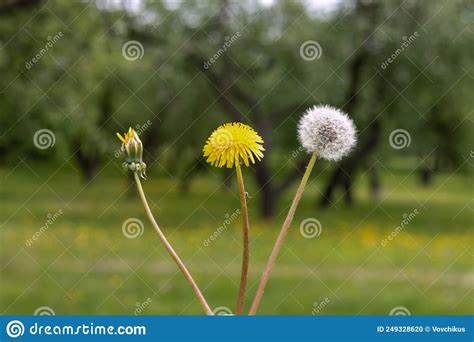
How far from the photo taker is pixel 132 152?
28.3 inches

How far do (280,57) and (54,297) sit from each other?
26.3 feet

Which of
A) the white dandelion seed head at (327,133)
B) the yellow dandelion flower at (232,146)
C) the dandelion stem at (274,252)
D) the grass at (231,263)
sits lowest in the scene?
the dandelion stem at (274,252)

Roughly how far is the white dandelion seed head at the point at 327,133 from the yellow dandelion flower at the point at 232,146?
0.06 m

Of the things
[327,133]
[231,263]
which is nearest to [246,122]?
[231,263]

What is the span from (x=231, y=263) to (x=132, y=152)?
9.74 metres

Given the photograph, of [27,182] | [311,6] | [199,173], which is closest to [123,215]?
[199,173]

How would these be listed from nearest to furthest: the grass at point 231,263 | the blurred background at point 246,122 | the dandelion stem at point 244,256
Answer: the dandelion stem at point 244,256, the grass at point 231,263, the blurred background at point 246,122

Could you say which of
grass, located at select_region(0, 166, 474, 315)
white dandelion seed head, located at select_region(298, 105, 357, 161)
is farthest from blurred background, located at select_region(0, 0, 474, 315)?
white dandelion seed head, located at select_region(298, 105, 357, 161)

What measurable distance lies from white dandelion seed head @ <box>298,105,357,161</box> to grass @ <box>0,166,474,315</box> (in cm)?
341

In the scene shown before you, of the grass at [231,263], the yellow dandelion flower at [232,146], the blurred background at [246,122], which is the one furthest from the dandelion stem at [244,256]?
the blurred background at [246,122]

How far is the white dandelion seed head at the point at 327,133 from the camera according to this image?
0.75 m

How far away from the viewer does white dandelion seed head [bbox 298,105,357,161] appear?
75cm

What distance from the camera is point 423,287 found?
27.6 feet

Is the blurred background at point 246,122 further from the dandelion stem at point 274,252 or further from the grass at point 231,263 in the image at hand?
the dandelion stem at point 274,252
